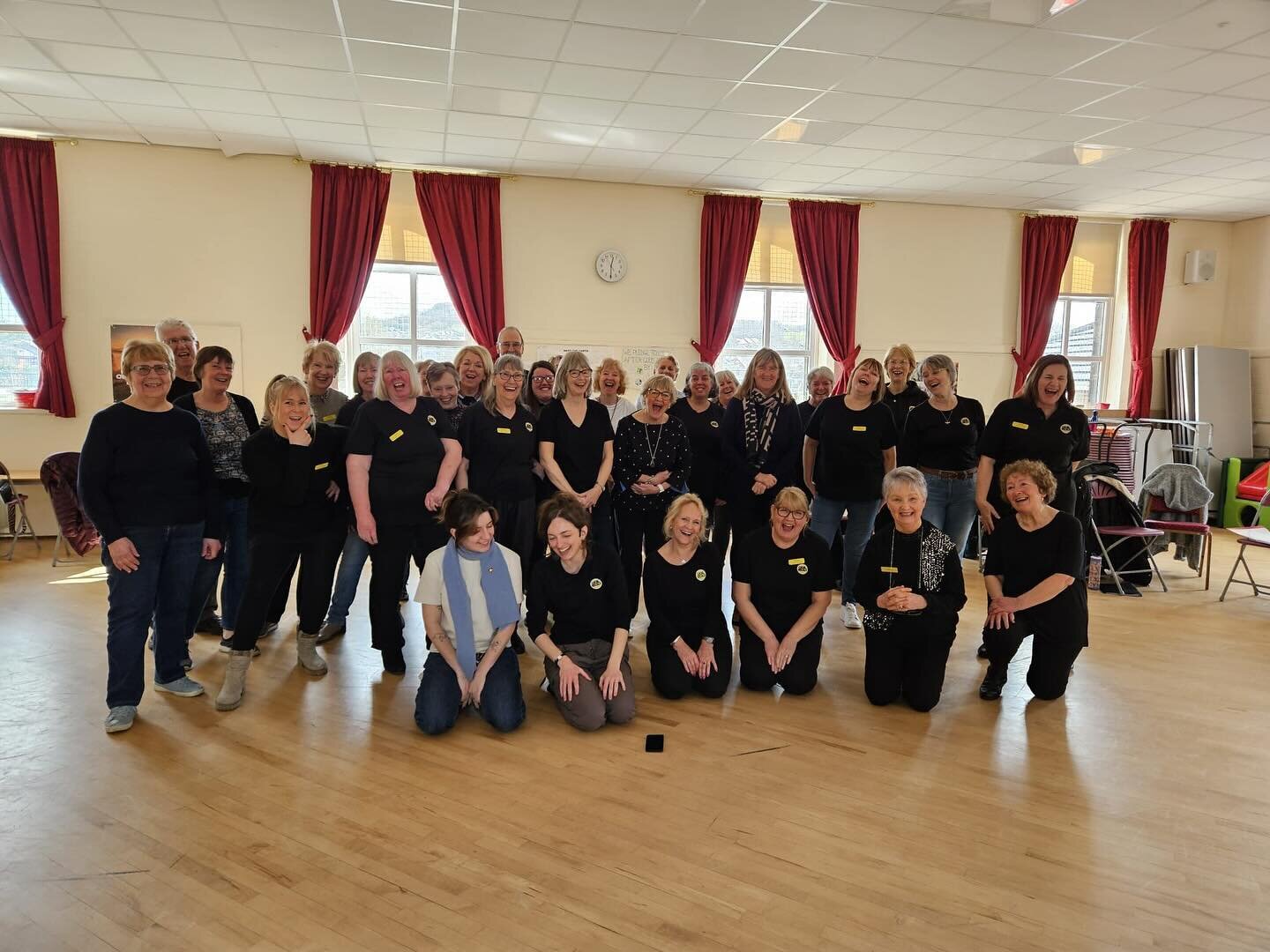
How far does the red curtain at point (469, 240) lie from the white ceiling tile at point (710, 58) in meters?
3.07

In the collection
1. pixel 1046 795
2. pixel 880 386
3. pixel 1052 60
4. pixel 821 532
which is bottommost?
pixel 1046 795

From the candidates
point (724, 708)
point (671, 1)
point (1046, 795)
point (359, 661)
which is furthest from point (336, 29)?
point (1046, 795)

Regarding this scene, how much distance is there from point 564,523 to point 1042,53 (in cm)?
424

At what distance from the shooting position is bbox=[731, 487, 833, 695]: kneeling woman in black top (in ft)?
11.1

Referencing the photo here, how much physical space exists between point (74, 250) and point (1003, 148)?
827 cm

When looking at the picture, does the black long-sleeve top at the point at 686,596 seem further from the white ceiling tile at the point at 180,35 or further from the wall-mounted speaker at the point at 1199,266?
the wall-mounted speaker at the point at 1199,266

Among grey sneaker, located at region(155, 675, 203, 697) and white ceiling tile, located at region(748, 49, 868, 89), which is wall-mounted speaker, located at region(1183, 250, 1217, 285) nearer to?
white ceiling tile, located at region(748, 49, 868, 89)

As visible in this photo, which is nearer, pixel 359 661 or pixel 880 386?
pixel 359 661

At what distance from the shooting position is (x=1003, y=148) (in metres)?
6.55

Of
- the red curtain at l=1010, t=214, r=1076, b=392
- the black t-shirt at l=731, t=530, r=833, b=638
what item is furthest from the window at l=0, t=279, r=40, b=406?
the red curtain at l=1010, t=214, r=1076, b=392

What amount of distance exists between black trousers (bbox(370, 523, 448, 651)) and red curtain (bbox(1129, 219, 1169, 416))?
926 cm

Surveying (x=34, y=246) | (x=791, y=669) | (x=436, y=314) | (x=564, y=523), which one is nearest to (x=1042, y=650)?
(x=791, y=669)

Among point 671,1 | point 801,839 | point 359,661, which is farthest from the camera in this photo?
point 671,1

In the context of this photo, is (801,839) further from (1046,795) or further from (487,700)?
(487,700)
